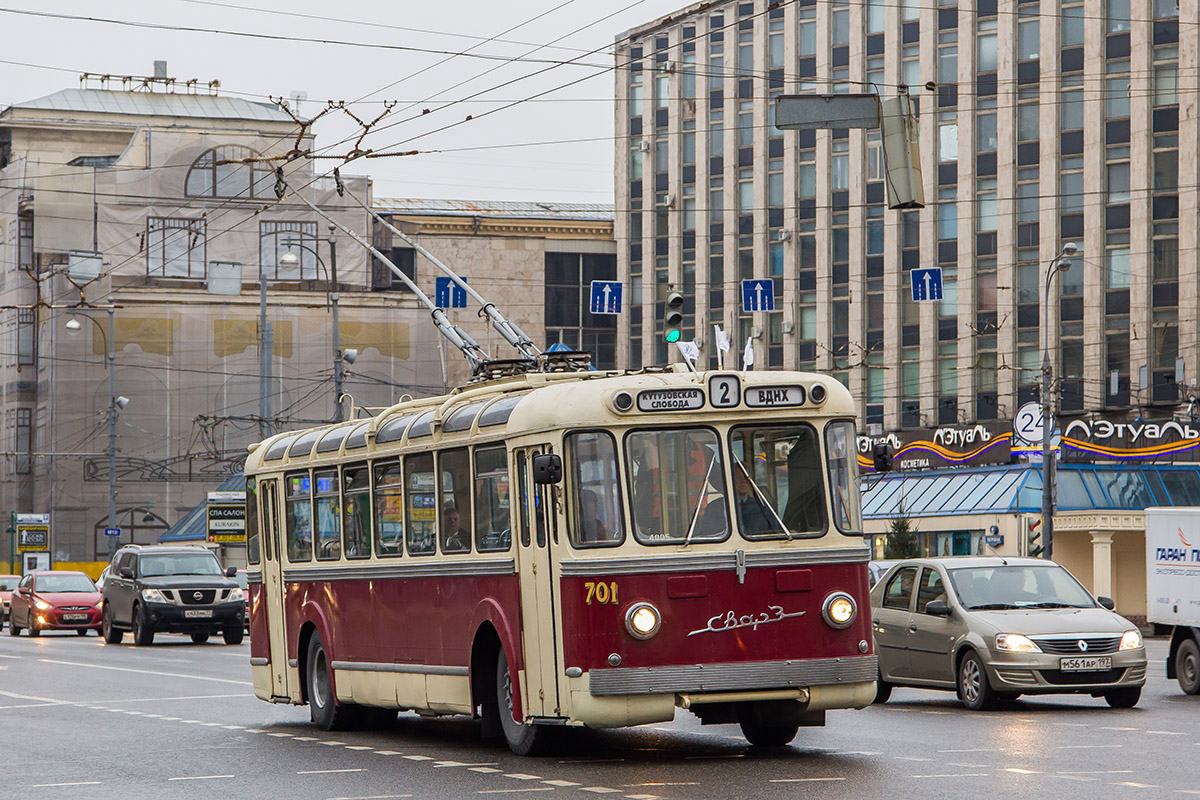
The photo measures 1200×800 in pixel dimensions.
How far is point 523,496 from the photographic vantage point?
1413cm

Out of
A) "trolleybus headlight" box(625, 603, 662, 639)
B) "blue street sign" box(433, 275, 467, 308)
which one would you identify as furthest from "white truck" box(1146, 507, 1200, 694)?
"blue street sign" box(433, 275, 467, 308)

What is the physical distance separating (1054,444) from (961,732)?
39828 millimetres

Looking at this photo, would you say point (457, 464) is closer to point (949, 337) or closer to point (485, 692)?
point (485, 692)

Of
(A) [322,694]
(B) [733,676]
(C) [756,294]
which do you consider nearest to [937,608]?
(A) [322,694]

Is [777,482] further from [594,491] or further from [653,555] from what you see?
[594,491]

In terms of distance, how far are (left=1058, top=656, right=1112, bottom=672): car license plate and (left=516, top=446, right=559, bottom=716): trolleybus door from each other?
6524mm

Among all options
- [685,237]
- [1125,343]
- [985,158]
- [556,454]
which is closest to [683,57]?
[685,237]

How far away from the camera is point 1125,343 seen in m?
68.2

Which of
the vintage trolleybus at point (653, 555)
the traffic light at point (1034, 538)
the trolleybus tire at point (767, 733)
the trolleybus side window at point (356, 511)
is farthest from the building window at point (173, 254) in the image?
the trolleybus tire at point (767, 733)

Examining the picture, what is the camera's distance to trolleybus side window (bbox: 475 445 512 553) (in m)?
14.4

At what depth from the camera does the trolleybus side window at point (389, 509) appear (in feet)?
53.0

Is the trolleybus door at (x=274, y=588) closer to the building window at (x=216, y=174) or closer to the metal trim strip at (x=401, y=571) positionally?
the metal trim strip at (x=401, y=571)

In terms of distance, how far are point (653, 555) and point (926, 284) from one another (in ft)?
136

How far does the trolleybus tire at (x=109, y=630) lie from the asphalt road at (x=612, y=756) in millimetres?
17723
